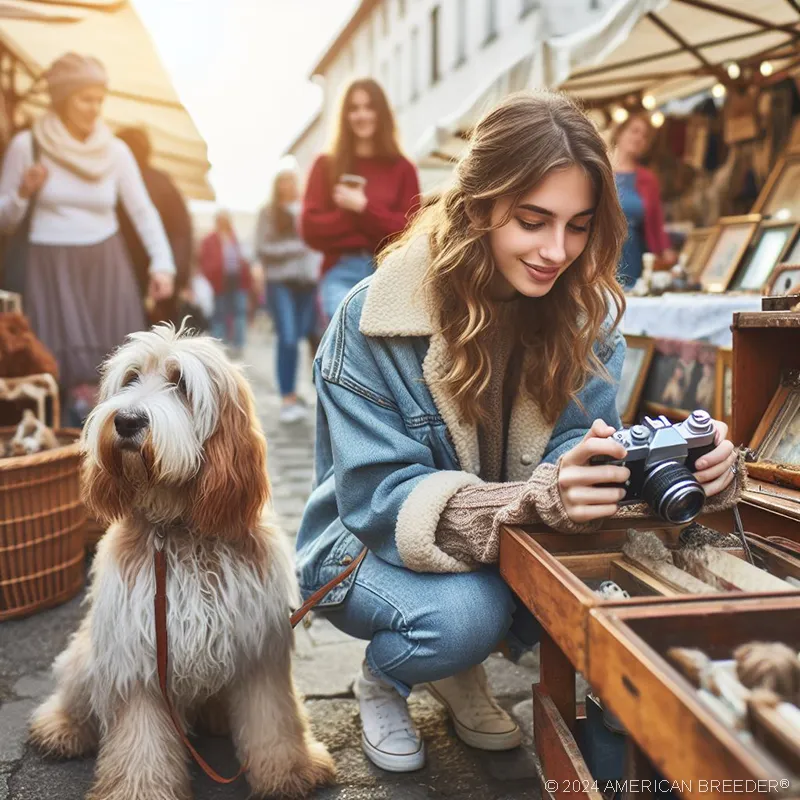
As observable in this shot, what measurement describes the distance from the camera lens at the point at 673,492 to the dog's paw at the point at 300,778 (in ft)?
3.72

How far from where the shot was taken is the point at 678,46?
235 inches

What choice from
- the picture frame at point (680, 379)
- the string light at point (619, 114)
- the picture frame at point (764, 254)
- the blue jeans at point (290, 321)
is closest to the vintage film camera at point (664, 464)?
the picture frame at point (680, 379)

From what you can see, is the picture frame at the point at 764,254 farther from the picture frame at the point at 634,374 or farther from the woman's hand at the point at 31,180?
the woman's hand at the point at 31,180

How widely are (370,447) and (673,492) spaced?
0.74 m

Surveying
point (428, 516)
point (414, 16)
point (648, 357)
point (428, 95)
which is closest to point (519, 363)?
point (428, 516)

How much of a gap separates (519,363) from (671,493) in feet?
2.43

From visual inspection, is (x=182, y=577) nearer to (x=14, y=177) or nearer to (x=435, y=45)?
(x=14, y=177)

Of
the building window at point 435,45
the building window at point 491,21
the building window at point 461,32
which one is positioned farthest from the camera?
the building window at point 435,45

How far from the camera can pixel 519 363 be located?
215 cm

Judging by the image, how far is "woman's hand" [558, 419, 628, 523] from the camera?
1.51m

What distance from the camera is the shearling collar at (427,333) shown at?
6.60 feet

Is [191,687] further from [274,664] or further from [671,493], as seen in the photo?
[671,493]

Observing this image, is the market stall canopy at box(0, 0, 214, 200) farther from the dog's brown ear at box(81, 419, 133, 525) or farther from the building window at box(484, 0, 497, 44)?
the building window at box(484, 0, 497, 44)

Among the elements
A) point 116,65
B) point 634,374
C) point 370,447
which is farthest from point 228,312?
point 370,447
